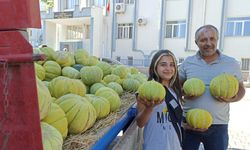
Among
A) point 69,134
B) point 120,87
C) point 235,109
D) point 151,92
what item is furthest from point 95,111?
point 235,109

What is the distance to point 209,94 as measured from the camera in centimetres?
296

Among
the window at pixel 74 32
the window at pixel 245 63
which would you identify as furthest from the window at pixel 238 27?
the window at pixel 74 32

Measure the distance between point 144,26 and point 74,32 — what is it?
880cm

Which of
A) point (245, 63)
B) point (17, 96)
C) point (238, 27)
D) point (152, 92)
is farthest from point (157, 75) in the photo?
point (238, 27)

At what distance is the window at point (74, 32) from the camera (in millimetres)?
28873

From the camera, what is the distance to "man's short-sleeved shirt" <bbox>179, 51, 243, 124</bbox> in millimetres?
2963

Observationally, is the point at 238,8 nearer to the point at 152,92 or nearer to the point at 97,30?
the point at 97,30

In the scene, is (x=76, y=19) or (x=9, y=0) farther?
(x=76, y=19)

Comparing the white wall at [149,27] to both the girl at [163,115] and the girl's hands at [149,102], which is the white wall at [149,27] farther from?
the girl's hands at [149,102]

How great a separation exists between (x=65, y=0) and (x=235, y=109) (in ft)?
74.6

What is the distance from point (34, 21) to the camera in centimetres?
103

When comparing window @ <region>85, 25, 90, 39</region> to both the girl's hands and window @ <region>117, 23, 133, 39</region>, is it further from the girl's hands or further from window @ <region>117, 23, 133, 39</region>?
the girl's hands

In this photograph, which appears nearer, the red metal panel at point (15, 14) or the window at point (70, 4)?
the red metal panel at point (15, 14)

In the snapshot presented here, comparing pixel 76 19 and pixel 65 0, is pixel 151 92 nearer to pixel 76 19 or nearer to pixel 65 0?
pixel 76 19
